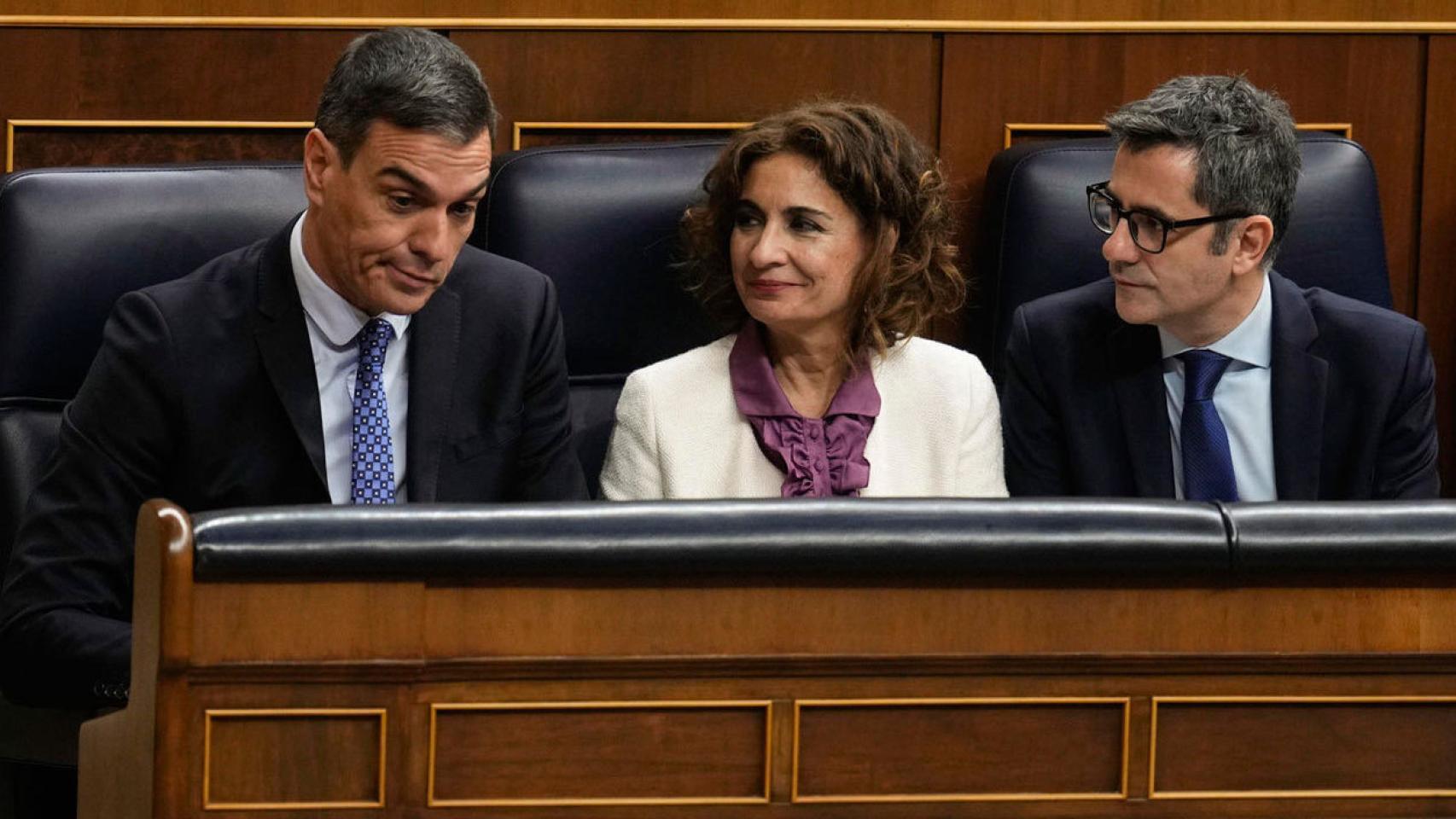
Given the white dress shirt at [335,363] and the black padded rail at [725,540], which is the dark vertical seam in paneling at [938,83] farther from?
the black padded rail at [725,540]

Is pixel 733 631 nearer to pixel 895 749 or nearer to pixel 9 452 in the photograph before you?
pixel 895 749

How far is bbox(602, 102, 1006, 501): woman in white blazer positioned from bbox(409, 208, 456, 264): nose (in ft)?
1.27

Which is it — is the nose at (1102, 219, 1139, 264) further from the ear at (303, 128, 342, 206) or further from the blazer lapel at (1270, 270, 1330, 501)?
the ear at (303, 128, 342, 206)

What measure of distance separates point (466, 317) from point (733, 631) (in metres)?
0.78

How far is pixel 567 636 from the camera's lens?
3.65 ft

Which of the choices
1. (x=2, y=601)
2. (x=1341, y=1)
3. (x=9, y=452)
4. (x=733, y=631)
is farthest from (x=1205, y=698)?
(x=1341, y=1)

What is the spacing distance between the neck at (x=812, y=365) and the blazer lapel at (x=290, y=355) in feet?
1.86

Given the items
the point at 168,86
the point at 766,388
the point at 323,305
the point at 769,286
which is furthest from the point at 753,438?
the point at 168,86

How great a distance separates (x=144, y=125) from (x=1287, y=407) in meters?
1.40

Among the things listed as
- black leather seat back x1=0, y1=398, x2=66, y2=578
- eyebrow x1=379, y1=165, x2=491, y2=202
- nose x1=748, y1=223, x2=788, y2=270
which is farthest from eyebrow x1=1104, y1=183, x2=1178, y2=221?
black leather seat back x1=0, y1=398, x2=66, y2=578

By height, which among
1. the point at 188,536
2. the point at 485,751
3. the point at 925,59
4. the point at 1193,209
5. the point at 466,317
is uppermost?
the point at 925,59

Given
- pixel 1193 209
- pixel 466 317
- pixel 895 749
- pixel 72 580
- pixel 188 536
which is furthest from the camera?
pixel 1193 209

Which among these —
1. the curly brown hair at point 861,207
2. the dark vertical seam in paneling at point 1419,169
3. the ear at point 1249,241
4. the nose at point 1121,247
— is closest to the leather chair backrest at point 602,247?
the curly brown hair at point 861,207

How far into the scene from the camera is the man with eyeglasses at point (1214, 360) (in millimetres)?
1979
